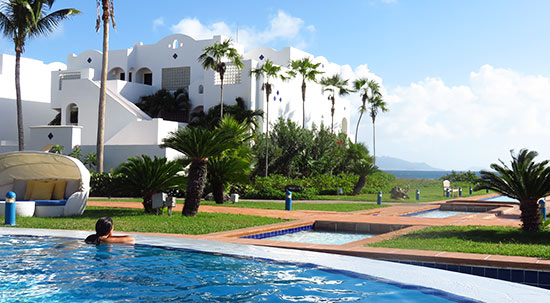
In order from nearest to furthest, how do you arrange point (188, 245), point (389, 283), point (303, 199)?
point (389, 283) < point (188, 245) < point (303, 199)

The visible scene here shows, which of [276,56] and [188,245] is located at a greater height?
[276,56]

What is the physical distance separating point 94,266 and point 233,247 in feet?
7.21

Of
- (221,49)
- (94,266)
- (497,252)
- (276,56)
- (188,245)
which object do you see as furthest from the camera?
(276,56)

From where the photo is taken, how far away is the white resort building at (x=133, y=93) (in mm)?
32562

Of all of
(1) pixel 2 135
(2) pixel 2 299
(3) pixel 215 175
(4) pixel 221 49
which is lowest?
(2) pixel 2 299

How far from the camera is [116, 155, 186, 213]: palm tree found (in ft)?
47.6

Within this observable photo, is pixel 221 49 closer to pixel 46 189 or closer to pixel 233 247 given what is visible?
pixel 46 189

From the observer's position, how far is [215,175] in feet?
65.1

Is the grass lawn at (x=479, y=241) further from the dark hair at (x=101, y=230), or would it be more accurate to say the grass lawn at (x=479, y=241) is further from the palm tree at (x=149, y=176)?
the palm tree at (x=149, y=176)

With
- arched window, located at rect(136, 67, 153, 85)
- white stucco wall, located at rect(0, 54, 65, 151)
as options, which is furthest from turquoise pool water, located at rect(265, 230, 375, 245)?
arched window, located at rect(136, 67, 153, 85)

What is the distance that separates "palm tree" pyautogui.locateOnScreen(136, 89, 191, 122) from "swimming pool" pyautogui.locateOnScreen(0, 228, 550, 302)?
3180cm

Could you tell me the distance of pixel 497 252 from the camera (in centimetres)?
830

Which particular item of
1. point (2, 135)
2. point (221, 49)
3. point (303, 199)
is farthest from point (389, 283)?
point (2, 135)

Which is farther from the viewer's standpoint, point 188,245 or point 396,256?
point 188,245
